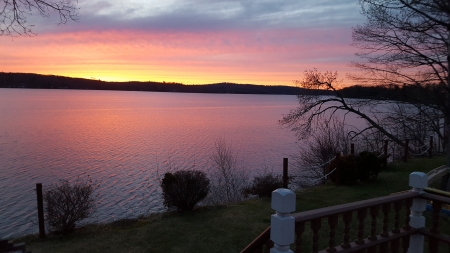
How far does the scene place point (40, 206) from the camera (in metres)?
8.47

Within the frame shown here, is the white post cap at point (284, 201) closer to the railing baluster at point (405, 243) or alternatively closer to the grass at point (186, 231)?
the railing baluster at point (405, 243)

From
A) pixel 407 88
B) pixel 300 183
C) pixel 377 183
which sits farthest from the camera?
pixel 300 183

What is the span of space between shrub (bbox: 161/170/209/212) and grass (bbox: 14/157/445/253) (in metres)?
0.32

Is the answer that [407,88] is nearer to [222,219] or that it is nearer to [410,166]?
[410,166]

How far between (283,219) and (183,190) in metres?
6.98

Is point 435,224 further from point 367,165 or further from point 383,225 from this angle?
point 367,165

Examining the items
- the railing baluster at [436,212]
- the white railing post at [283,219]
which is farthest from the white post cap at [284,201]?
the railing baluster at [436,212]

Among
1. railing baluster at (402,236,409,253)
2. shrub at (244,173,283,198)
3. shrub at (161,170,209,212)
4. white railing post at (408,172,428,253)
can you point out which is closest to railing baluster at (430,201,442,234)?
white railing post at (408,172,428,253)

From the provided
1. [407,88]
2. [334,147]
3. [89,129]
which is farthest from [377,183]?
[89,129]

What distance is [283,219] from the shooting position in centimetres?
317

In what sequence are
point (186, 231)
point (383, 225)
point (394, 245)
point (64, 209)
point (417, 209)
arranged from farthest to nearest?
1. point (64, 209)
2. point (186, 231)
3. point (417, 209)
4. point (394, 245)
5. point (383, 225)

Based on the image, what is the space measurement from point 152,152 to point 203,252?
19.9 m

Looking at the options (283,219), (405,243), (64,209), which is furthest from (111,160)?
(283,219)

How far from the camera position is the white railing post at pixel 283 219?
124 inches
